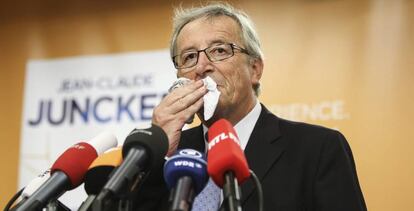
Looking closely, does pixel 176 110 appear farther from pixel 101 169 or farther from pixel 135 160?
pixel 135 160

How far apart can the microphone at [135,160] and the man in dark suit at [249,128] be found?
0.45 m

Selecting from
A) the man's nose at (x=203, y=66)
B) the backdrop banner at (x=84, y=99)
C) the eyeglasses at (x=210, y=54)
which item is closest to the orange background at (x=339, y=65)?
the backdrop banner at (x=84, y=99)

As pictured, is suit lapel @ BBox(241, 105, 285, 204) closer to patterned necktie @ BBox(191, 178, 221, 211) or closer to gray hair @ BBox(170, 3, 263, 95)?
patterned necktie @ BBox(191, 178, 221, 211)

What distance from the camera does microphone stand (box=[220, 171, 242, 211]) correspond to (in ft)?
3.35

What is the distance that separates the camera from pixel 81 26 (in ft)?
13.8

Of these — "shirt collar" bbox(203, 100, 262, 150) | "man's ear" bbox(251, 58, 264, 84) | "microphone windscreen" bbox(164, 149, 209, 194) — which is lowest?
"shirt collar" bbox(203, 100, 262, 150)

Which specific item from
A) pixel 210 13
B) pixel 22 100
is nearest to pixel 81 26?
pixel 22 100

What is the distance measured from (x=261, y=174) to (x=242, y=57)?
517 millimetres

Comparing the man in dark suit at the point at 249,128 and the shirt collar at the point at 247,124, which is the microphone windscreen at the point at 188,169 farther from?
the shirt collar at the point at 247,124

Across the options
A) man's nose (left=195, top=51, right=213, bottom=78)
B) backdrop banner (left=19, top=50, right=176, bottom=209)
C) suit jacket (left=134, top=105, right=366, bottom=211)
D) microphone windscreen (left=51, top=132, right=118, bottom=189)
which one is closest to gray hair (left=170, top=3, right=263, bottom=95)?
man's nose (left=195, top=51, right=213, bottom=78)

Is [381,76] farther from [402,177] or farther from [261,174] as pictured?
[261,174]

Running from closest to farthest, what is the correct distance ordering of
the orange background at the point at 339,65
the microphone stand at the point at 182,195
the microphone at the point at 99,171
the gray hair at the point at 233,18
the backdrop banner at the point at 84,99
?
1. the microphone stand at the point at 182,195
2. the microphone at the point at 99,171
3. the gray hair at the point at 233,18
4. the orange background at the point at 339,65
5. the backdrop banner at the point at 84,99

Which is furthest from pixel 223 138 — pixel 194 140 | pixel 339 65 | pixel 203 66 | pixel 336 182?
pixel 339 65

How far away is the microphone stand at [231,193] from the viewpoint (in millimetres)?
1021
